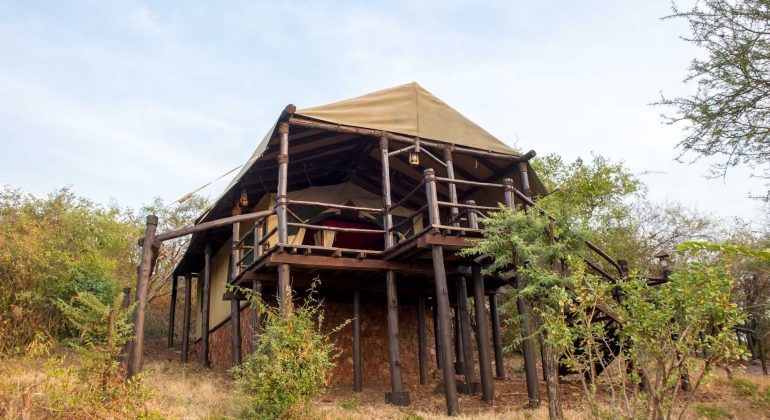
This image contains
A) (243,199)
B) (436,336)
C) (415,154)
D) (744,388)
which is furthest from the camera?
(436,336)

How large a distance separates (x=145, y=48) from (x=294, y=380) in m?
9.08

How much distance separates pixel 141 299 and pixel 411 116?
593 cm

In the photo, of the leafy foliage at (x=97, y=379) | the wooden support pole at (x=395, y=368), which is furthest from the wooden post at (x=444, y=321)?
the leafy foliage at (x=97, y=379)

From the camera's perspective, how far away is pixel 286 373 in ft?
21.9

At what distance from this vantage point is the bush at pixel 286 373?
6.65 metres

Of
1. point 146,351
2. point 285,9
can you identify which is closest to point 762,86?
point 285,9

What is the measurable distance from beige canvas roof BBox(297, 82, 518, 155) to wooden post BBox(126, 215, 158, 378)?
3573 millimetres

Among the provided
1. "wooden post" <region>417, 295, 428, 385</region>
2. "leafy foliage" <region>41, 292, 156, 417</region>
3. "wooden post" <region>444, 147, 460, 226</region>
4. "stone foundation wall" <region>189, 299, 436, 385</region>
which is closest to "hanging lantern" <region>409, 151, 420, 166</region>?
"wooden post" <region>444, 147, 460, 226</region>

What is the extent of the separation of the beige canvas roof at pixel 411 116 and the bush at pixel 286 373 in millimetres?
4258

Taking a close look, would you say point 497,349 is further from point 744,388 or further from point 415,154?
point 744,388

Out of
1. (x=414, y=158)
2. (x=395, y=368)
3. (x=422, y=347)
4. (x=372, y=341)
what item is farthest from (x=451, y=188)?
(x=372, y=341)

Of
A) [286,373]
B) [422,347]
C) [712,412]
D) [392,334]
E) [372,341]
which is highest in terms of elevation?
[392,334]

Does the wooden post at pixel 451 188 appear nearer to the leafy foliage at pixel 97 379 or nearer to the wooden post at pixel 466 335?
the wooden post at pixel 466 335

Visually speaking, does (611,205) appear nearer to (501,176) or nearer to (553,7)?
(501,176)
